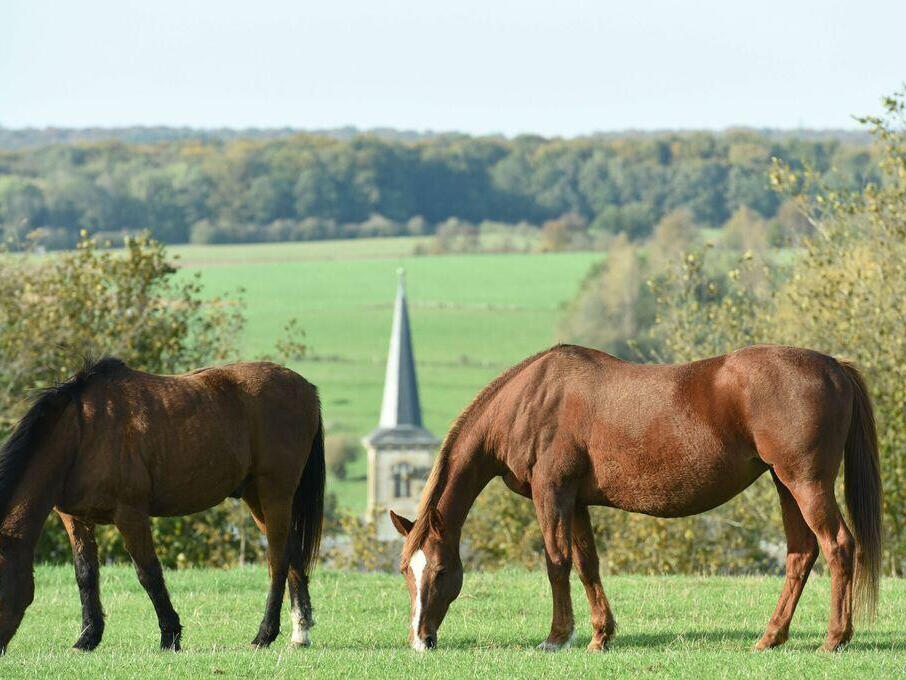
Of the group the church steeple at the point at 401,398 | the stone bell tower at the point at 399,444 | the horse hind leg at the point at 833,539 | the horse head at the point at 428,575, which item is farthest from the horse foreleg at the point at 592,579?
the stone bell tower at the point at 399,444

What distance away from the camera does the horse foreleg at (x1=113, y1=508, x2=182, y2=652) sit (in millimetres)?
9117

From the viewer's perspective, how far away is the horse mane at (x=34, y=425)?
8.77 metres

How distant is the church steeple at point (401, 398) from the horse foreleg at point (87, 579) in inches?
2891

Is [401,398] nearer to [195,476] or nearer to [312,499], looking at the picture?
[312,499]

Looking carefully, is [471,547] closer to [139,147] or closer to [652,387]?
[652,387]

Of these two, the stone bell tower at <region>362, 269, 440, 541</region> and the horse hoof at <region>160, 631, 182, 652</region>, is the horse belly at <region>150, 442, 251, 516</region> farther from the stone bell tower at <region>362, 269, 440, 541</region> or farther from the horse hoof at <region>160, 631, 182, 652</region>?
the stone bell tower at <region>362, 269, 440, 541</region>

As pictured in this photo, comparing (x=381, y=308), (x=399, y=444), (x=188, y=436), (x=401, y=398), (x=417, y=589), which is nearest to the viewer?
(x=417, y=589)

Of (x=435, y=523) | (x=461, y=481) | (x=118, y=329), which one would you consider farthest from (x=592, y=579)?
(x=118, y=329)

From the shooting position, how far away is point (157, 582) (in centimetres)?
922

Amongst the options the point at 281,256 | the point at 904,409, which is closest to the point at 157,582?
the point at 904,409

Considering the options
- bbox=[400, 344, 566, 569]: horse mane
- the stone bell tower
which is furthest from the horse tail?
the stone bell tower

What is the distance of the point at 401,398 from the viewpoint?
88125mm

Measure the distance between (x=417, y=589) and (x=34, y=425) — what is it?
2736 mm

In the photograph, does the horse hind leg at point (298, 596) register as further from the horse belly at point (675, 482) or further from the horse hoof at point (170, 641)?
the horse belly at point (675, 482)
